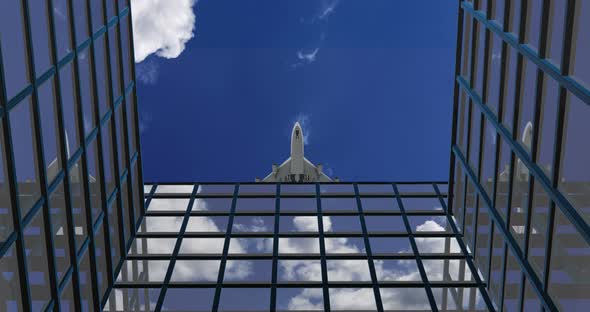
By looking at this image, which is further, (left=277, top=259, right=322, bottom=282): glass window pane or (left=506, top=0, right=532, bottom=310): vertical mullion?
(left=277, top=259, right=322, bottom=282): glass window pane

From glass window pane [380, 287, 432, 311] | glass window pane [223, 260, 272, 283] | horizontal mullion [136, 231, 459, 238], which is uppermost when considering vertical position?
horizontal mullion [136, 231, 459, 238]

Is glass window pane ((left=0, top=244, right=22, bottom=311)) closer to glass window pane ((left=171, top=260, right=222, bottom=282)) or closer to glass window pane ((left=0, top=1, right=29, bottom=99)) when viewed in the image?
glass window pane ((left=0, top=1, right=29, bottom=99))

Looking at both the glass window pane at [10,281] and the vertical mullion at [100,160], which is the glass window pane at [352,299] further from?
the glass window pane at [10,281]

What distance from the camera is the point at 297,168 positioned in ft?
250

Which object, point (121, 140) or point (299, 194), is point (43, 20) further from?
point (299, 194)

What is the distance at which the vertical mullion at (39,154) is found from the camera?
16.0 metres

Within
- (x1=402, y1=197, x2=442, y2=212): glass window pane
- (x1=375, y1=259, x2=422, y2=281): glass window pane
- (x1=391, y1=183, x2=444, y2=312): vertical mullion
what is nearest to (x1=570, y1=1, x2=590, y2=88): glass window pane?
(x1=391, y1=183, x2=444, y2=312): vertical mullion

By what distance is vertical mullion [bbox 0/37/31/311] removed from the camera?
588 inches

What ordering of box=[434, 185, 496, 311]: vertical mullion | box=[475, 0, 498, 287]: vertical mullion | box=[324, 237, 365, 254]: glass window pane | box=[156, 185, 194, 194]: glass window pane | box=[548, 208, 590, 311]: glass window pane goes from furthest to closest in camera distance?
box=[156, 185, 194, 194]: glass window pane, box=[324, 237, 365, 254]: glass window pane, box=[434, 185, 496, 311]: vertical mullion, box=[475, 0, 498, 287]: vertical mullion, box=[548, 208, 590, 311]: glass window pane

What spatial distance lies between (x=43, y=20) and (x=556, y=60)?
12162mm

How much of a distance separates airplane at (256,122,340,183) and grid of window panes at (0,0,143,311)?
47.9 metres

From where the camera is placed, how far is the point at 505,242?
2155 cm

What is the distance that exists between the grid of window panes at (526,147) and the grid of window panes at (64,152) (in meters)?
11.9

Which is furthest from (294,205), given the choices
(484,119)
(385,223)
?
(484,119)
